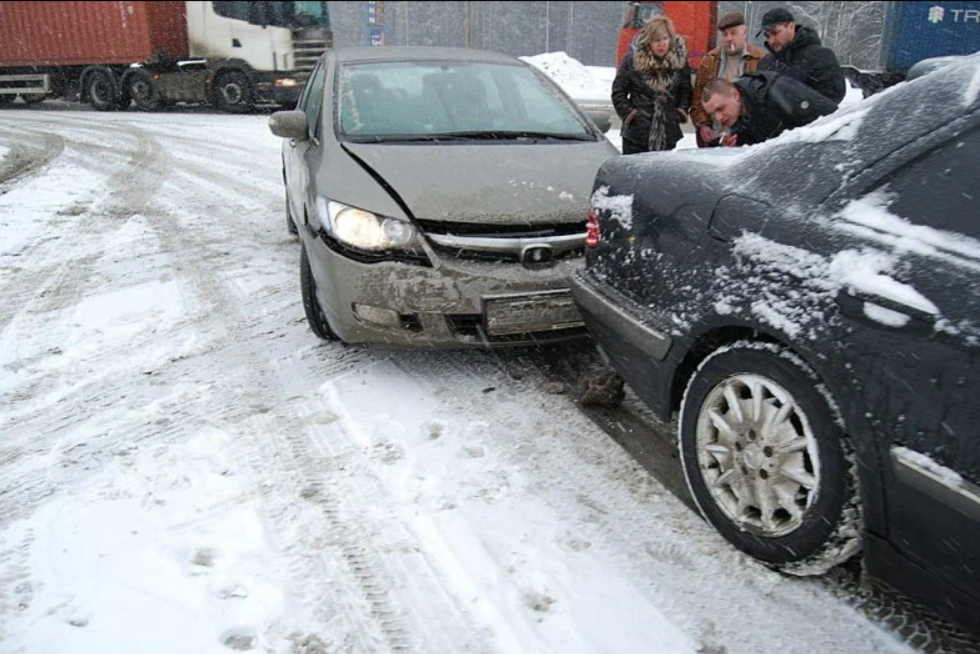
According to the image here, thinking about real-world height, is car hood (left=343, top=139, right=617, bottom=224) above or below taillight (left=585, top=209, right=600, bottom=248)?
above

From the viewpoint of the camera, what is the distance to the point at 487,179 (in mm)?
3834

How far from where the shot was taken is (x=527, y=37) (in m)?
69.3

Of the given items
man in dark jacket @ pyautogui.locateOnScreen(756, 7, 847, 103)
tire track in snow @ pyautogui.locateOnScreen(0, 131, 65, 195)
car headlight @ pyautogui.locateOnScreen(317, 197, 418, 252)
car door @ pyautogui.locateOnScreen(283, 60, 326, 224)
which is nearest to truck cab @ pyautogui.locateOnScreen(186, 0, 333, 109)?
tire track in snow @ pyautogui.locateOnScreen(0, 131, 65, 195)

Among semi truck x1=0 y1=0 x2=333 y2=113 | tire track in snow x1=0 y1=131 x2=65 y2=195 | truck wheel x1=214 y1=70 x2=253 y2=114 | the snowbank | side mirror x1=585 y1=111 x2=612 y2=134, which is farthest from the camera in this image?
the snowbank

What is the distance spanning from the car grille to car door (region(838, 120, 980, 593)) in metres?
1.69

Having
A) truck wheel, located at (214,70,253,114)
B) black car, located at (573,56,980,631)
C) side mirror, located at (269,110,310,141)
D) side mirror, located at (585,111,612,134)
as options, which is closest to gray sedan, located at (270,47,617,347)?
side mirror, located at (269,110,310,141)

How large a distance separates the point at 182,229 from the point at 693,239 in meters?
5.55

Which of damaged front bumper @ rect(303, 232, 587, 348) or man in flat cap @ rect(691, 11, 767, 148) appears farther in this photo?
man in flat cap @ rect(691, 11, 767, 148)

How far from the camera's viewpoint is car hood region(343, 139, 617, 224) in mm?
3639

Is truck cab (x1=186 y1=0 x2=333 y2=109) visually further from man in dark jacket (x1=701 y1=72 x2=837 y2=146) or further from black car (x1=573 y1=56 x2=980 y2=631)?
black car (x1=573 y1=56 x2=980 y2=631)

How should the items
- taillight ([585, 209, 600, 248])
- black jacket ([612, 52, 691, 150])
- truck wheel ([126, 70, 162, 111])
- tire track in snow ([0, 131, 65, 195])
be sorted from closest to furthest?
taillight ([585, 209, 600, 248]) → black jacket ([612, 52, 691, 150]) → tire track in snow ([0, 131, 65, 195]) → truck wheel ([126, 70, 162, 111])

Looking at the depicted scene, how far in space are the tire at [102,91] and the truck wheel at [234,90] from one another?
3194 mm

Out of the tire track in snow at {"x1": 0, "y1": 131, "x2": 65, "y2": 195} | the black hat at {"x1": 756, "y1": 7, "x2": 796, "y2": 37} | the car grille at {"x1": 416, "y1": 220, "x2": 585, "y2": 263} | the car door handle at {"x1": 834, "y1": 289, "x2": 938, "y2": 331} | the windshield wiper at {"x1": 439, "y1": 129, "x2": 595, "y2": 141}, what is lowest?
the tire track in snow at {"x1": 0, "y1": 131, "x2": 65, "y2": 195}

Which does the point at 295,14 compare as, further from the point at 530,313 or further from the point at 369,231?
the point at 530,313
